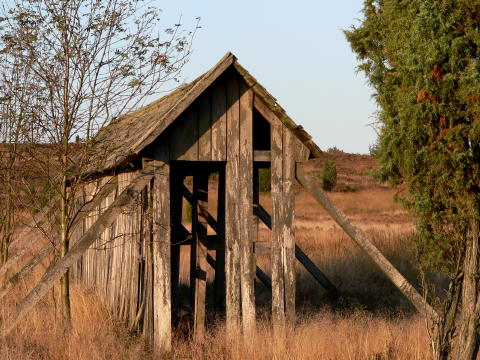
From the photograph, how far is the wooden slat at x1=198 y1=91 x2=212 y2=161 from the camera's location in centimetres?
883

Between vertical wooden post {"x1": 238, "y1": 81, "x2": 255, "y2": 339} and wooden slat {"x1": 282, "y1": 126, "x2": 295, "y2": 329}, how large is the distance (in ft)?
1.52

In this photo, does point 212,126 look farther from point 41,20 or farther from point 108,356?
point 108,356

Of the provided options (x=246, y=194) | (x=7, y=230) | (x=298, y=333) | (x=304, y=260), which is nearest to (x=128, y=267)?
(x=246, y=194)

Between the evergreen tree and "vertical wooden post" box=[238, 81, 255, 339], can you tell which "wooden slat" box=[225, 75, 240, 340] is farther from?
the evergreen tree

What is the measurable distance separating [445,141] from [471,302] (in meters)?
1.84

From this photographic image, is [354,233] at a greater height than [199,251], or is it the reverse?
[354,233]

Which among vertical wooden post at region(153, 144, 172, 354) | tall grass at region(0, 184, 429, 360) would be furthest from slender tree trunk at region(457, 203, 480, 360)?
vertical wooden post at region(153, 144, 172, 354)

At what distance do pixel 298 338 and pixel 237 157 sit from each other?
95.3 inches

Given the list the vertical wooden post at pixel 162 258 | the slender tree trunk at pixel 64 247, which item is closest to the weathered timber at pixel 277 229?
the vertical wooden post at pixel 162 258

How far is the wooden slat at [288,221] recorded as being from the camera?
29.9 ft

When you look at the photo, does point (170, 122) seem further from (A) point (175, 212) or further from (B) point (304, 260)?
(B) point (304, 260)

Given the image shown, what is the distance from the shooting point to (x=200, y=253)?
1059 cm

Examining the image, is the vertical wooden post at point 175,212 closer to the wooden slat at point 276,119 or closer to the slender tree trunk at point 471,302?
the wooden slat at point 276,119

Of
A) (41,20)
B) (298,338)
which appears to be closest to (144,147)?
(41,20)
